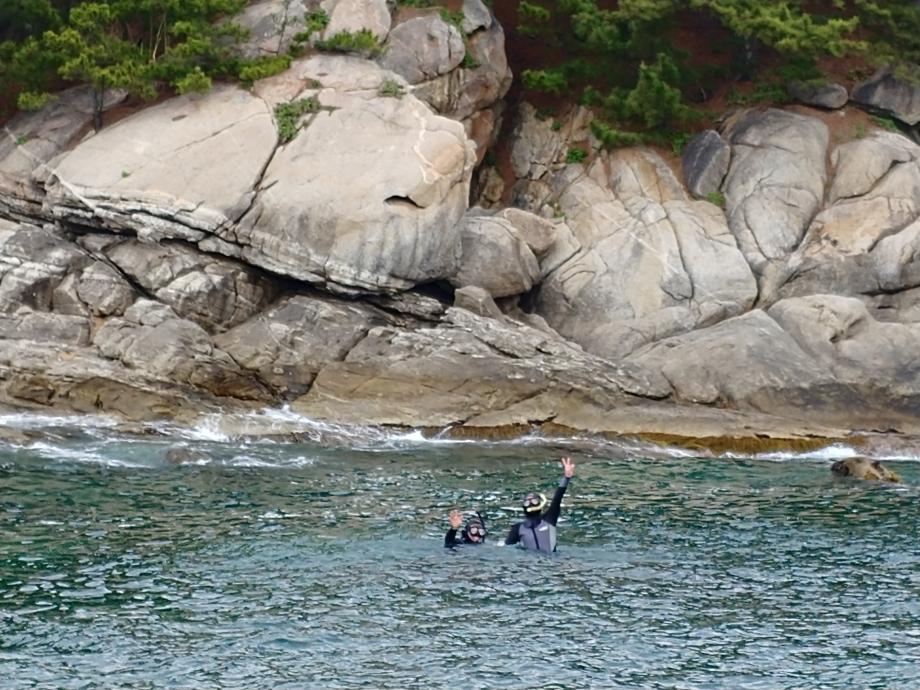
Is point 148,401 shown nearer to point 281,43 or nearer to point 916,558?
point 281,43

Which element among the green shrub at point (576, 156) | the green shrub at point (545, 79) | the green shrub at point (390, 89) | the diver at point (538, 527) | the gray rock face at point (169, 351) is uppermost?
the green shrub at point (545, 79)

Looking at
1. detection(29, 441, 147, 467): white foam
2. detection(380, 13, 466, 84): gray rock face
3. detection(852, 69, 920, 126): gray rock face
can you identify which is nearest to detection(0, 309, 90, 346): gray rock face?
detection(29, 441, 147, 467): white foam

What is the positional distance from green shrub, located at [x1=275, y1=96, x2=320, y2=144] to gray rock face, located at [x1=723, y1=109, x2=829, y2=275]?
40.1 feet

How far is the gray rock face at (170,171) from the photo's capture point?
33.2 metres

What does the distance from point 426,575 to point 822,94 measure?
26.4 m

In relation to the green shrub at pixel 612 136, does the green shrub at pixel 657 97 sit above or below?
above

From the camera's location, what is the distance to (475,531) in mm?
21609

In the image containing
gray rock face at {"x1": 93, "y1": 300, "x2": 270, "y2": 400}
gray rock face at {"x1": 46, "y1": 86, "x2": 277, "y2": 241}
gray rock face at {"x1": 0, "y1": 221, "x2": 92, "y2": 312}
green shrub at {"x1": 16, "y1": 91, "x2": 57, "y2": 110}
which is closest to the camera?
gray rock face at {"x1": 93, "y1": 300, "x2": 270, "y2": 400}

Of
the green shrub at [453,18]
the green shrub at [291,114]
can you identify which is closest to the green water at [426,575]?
the green shrub at [291,114]

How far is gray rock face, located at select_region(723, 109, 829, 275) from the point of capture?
38.3 metres

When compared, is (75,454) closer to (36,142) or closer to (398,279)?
(398,279)

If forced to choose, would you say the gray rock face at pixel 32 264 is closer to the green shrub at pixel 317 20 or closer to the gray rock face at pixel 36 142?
the gray rock face at pixel 36 142

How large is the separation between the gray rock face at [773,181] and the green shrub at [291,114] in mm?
12233

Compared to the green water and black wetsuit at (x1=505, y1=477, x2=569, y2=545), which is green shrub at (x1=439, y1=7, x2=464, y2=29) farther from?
black wetsuit at (x1=505, y1=477, x2=569, y2=545)
